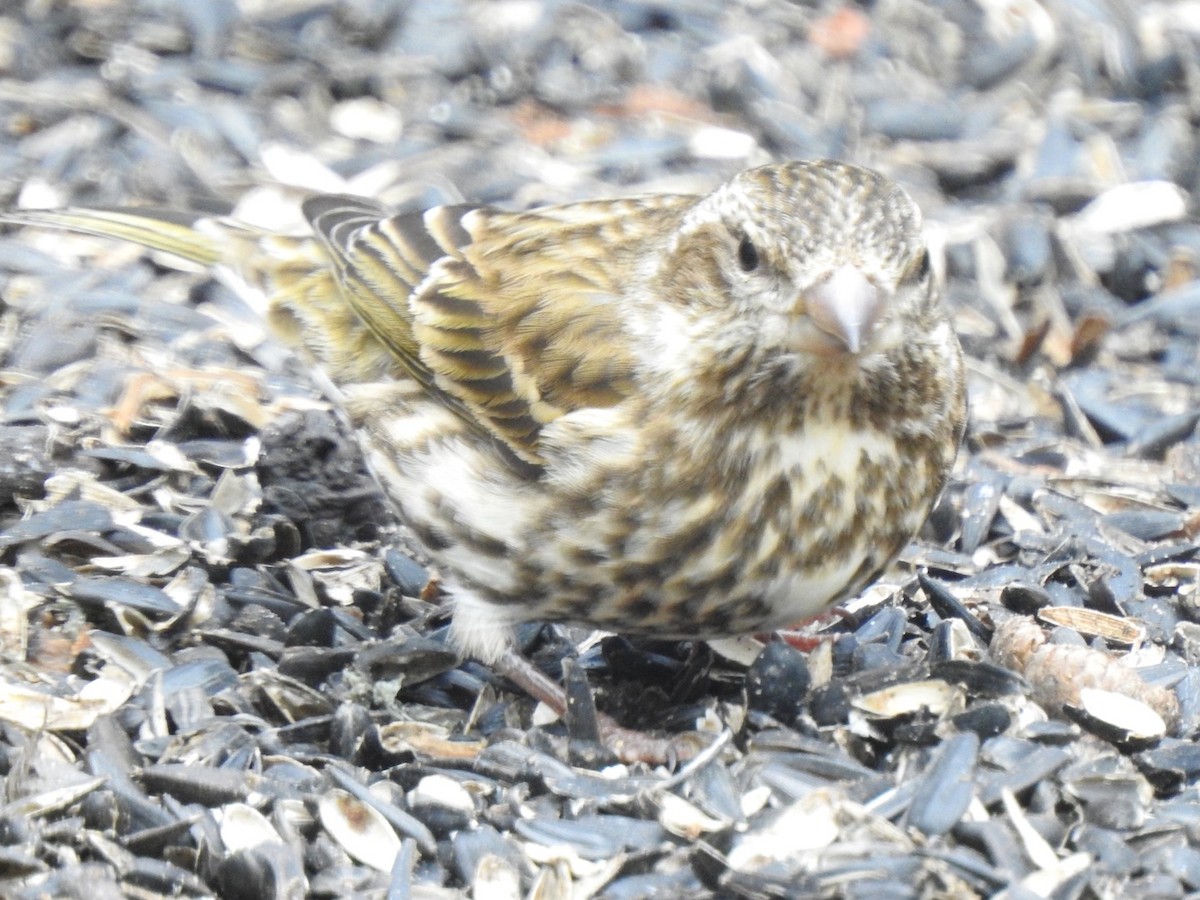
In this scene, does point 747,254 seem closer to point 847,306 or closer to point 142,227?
point 847,306

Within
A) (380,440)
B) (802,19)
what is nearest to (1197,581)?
(380,440)

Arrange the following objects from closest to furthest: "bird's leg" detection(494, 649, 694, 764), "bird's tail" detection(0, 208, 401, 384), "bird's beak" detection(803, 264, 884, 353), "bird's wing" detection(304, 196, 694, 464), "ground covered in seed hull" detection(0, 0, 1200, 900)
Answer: "bird's beak" detection(803, 264, 884, 353), "ground covered in seed hull" detection(0, 0, 1200, 900), "bird's leg" detection(494, 649, 694, 764), "bird's wing" detection(304, 196, 694, 464), "bird's tail" detection(0, 208, 401, 384)

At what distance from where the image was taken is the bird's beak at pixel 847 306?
427 cm

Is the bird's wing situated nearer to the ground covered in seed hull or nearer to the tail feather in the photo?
the ground covered in seed hull

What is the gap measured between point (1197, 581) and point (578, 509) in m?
2.06

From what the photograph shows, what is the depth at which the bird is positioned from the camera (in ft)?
14.8

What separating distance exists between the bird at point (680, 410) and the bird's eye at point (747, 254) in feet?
0.03

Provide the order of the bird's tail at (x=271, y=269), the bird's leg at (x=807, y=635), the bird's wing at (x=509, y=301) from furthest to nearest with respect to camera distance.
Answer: the bird's tail at (x=271, y=269)
the bird's leg at (x=807, y=635)
the bird's wing at (x=509, y=301)

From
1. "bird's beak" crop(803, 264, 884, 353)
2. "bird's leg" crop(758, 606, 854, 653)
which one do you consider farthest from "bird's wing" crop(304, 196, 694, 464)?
"bird's leg" crop(758, 606, 854, 653)

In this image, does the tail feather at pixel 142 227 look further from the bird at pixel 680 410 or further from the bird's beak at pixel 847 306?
the bird's beak at pixel 847 306

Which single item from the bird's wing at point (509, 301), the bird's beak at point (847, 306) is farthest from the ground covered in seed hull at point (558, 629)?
the bird's beak at point (847, 306)

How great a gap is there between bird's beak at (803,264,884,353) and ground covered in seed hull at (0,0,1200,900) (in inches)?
41.8

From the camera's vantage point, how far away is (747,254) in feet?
15.0

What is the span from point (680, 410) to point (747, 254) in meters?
0.48
